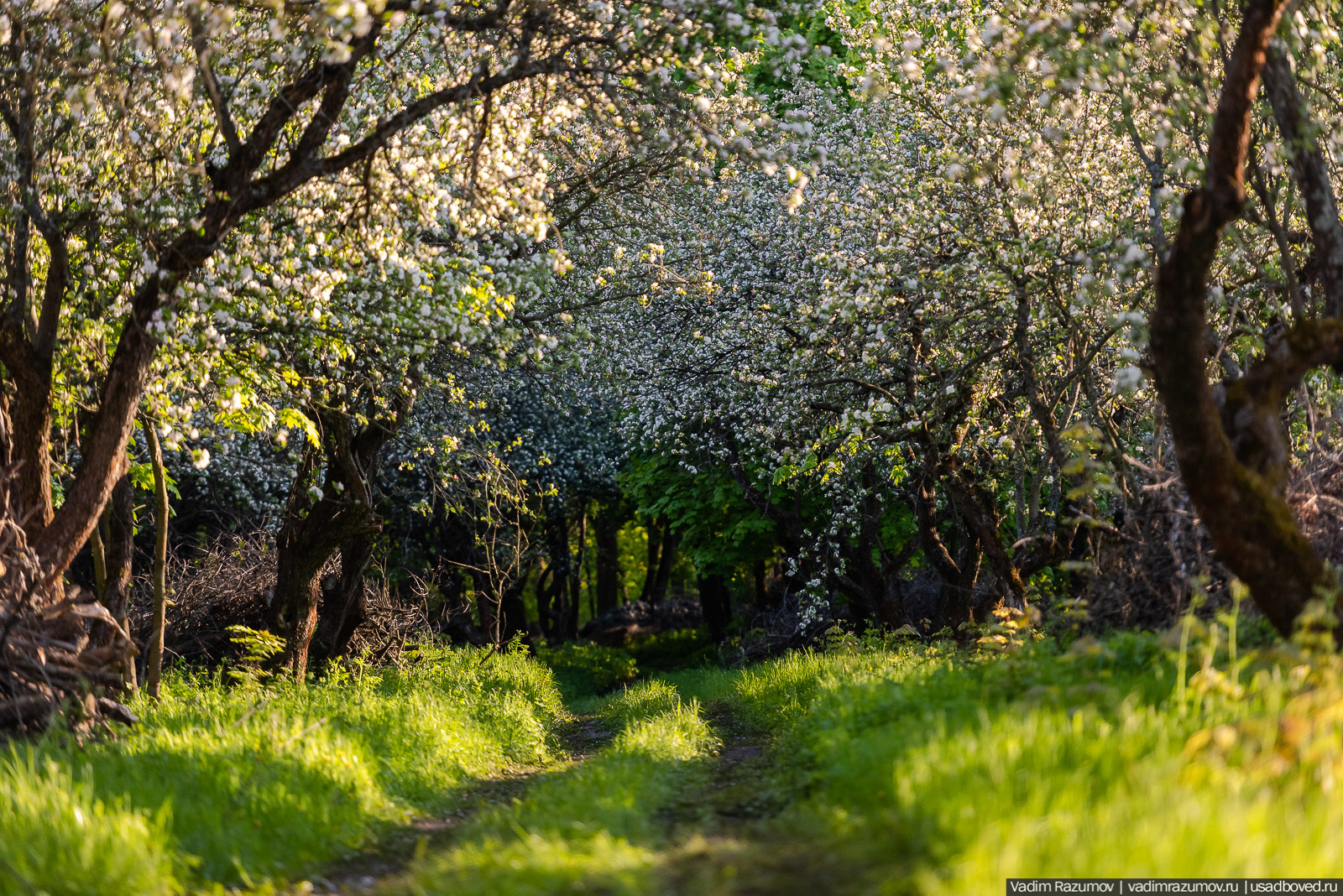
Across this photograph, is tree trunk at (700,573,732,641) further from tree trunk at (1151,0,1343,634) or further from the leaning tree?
tree trunk at (1151,0,1343,634)

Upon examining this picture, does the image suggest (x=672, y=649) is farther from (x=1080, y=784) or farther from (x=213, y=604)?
(x=1080, y=784)

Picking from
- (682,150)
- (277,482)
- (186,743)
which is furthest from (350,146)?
(277,482)

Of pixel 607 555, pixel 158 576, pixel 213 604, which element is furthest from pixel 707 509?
pixel 158 576

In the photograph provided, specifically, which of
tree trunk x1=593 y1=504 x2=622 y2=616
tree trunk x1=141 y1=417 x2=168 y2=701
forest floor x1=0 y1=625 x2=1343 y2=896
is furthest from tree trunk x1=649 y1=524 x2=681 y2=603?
forest floor x1=0 y1=625 x2=1343 y2=896

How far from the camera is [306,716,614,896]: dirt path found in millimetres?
6766

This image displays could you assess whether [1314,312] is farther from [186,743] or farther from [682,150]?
[186,743]

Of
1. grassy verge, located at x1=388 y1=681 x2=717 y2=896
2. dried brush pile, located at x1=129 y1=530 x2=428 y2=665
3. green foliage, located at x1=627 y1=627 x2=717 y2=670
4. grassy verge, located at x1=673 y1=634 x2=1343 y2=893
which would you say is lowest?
green foliage, located at x1=627 y1=627 x2=717 y2=670

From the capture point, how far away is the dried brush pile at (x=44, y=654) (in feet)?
29.1

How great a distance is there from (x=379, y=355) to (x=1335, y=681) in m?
10.3

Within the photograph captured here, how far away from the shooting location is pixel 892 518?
23438mm

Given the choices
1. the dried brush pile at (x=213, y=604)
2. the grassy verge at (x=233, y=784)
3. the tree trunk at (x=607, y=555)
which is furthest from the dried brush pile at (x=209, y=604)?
the tree trunk at (x=607, y=555)

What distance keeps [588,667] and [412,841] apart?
21.0 meters

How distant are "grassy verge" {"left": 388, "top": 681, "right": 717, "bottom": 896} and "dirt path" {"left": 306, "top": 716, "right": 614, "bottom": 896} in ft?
1.05

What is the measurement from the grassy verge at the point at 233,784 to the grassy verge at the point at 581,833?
102 centimetres
